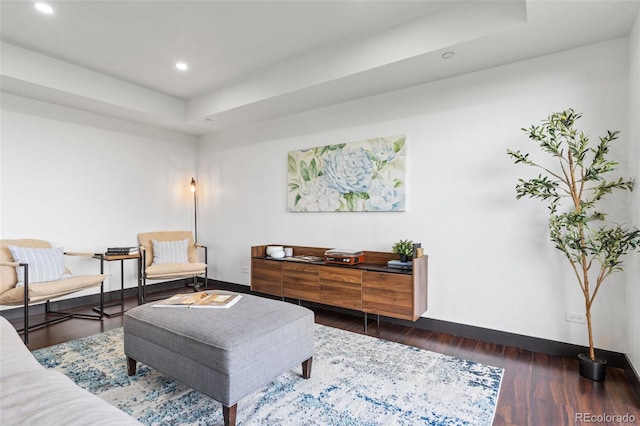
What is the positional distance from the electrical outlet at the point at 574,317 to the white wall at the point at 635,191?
27 centimetres

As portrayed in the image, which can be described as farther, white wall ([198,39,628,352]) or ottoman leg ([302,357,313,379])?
white wall ([198,39,628,352])

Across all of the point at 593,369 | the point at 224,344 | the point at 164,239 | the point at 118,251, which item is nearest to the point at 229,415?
the point at 224,344

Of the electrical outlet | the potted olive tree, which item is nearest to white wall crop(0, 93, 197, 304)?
the potted olive tree

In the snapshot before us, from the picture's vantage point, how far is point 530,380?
7.45 feet

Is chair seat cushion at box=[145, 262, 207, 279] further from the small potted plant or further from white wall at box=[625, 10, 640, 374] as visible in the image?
white wall at box=[625, 10, 640, 374]

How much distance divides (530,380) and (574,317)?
747 mm

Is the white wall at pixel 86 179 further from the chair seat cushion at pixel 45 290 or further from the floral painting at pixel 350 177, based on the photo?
the floral painting at pixel 350 177

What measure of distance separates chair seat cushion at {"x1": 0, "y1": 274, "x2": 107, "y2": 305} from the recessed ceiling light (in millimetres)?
2409

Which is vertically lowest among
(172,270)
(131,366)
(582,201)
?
(131,366)

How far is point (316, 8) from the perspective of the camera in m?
2.64

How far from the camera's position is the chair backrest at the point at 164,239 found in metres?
4.62

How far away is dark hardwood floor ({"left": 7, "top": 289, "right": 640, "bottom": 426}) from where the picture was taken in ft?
6.20

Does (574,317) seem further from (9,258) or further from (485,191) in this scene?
(9,258)


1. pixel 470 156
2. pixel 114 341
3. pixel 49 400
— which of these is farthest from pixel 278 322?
pixel 470 156
